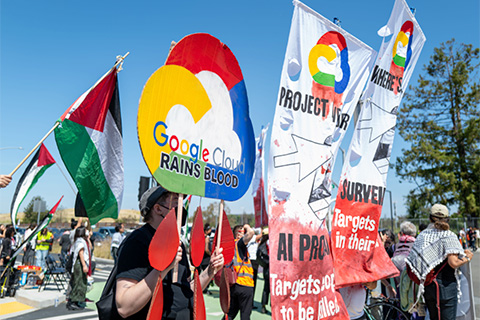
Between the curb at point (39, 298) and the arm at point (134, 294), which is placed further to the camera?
the curb at point (39, 298)

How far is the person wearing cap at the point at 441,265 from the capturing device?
13.9 ft

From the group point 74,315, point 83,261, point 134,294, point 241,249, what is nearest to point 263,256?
point 241,249

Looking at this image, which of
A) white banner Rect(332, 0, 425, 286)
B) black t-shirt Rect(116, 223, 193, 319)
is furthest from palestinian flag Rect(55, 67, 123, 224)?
white banner Rect(332, 0, 425, 286)

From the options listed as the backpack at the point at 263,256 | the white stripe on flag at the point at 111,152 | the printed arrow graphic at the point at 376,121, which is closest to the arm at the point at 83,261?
the backpack at the point at 263,256

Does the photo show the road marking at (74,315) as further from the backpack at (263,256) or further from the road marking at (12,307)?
the backpack at (263,256)

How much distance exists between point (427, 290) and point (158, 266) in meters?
3.55

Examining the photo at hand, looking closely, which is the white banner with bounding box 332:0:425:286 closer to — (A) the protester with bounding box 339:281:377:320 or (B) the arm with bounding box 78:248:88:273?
(A) the protester with bounding box 339:281:377:320

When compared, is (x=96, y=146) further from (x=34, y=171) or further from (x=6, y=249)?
(x=6, y=249)

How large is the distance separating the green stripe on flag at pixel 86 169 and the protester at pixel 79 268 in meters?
4.41

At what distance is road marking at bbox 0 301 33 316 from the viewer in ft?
26.4

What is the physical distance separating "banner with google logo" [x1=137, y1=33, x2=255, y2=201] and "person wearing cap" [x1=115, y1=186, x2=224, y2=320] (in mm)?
212

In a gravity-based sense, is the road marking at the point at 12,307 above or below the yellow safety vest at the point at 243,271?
below

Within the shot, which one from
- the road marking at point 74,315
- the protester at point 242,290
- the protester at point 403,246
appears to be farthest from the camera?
the road marking at point 74,315

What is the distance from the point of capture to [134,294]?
6.64ft
